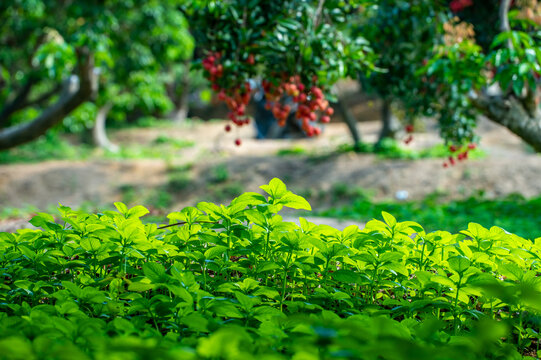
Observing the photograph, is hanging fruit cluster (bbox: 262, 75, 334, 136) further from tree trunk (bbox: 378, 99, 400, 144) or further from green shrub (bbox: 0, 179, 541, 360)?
tree trunk (bbox: 378, 99, 400, 144)

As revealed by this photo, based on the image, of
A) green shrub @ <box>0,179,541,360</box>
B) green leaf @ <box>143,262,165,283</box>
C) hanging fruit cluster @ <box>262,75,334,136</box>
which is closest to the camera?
green shrub @ <box>0,179,541,360</box>

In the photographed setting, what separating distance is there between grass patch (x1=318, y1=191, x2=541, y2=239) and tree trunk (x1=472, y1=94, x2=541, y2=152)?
1.05m

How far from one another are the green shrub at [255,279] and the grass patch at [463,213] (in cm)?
383

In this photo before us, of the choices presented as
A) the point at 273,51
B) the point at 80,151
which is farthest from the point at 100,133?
the point at 273,51

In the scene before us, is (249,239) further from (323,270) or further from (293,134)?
(293,134)

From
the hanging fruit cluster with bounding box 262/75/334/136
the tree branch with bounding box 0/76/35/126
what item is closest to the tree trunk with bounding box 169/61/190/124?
the tree branch with bounding box 0/76/35/126

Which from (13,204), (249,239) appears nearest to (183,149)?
(13,204)

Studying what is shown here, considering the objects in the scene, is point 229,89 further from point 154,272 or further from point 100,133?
point 100,133

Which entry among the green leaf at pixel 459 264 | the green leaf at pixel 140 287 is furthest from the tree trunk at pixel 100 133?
the green leaf at pixel 459 264

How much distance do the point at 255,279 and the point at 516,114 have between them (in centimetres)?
525

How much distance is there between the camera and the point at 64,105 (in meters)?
9.20

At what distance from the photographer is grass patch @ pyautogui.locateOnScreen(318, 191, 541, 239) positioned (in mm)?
5996

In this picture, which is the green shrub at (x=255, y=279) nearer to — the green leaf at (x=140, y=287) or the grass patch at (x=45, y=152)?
the green leaf at (x=140, y=287)

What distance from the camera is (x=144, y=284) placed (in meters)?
1.77
